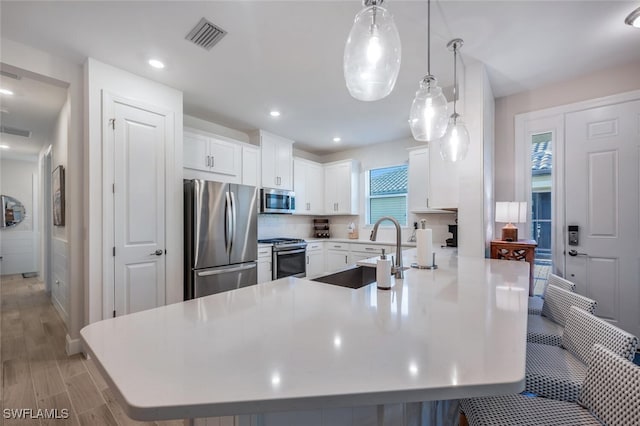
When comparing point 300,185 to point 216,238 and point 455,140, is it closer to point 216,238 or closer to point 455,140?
point 216,238

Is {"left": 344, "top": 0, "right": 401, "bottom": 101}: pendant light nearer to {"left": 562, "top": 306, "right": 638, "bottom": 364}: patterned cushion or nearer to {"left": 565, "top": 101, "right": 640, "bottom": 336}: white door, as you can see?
{"left": 562, "top": 306, "right": 638, "bottom": 364}: patterned cushion

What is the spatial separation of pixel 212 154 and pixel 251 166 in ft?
2.10

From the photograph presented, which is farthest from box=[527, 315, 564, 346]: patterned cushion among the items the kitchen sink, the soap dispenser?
the kitchen sink

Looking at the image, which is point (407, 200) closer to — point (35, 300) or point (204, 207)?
point (204, 207)

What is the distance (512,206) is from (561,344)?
60.5 inches

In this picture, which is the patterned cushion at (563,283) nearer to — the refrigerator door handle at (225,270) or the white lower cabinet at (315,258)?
the refrigerator door handle at (225,270)

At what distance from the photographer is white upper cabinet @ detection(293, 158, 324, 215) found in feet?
15.9

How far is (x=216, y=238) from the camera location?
10.1 feet

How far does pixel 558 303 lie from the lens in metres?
1.57

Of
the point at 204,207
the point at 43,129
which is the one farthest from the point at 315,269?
the point at 43,129

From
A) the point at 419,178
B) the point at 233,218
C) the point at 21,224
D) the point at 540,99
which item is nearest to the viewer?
the point at 540,99

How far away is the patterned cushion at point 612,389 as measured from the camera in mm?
787

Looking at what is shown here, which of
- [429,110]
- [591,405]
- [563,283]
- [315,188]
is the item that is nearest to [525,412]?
[591,405]

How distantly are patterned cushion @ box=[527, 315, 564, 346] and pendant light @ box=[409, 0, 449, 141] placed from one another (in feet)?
4.31
